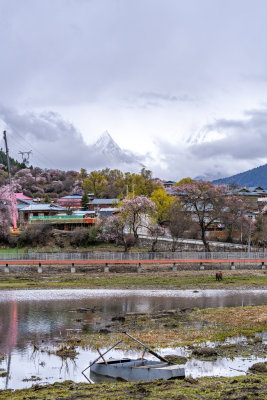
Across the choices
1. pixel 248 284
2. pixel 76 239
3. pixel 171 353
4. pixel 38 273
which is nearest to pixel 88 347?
pixel 171 353

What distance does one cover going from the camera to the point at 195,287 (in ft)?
169

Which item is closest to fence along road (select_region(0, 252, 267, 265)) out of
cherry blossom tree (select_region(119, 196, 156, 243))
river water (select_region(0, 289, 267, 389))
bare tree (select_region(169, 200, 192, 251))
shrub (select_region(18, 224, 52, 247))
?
cherry blossom tree (select_region(119, 196, 156, 243))

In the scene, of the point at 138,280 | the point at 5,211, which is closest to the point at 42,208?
the point at 5,211

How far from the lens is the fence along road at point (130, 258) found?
63.9 metres

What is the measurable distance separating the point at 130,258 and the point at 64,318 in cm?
3378

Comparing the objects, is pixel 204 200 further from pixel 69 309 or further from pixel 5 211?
pixel 69 309

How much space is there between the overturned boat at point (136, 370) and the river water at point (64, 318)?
3.08ft

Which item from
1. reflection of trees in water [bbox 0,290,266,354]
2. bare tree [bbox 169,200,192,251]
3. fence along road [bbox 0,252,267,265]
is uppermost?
bare tree [bbox 169,200,192,251]

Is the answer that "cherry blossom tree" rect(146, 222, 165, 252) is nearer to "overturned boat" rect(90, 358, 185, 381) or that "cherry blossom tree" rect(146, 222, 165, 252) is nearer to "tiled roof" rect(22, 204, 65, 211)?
"tiled roof" rect(22, 204, 65, 211)

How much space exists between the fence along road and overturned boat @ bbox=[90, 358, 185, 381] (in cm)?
4469

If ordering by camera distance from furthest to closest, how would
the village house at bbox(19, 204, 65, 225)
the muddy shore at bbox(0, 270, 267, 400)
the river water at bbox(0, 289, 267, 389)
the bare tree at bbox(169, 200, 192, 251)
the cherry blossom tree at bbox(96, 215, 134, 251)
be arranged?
the village house at bbox(19, 204, 65, 225) → the bare tree at bbox(169, 200, 192, 251) → the cherry blossom tree at bbox(96, 215, 134, 251) → the river water at bbox(0, 289, 267, 389) → the muddy shore at bbox(0, 270, 267, 400)

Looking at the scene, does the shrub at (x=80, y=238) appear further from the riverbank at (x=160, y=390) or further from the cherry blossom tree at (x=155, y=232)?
the riverbank at (x=160, y=390)

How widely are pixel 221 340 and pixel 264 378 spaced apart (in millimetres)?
7578

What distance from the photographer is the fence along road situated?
6391 centimetres
